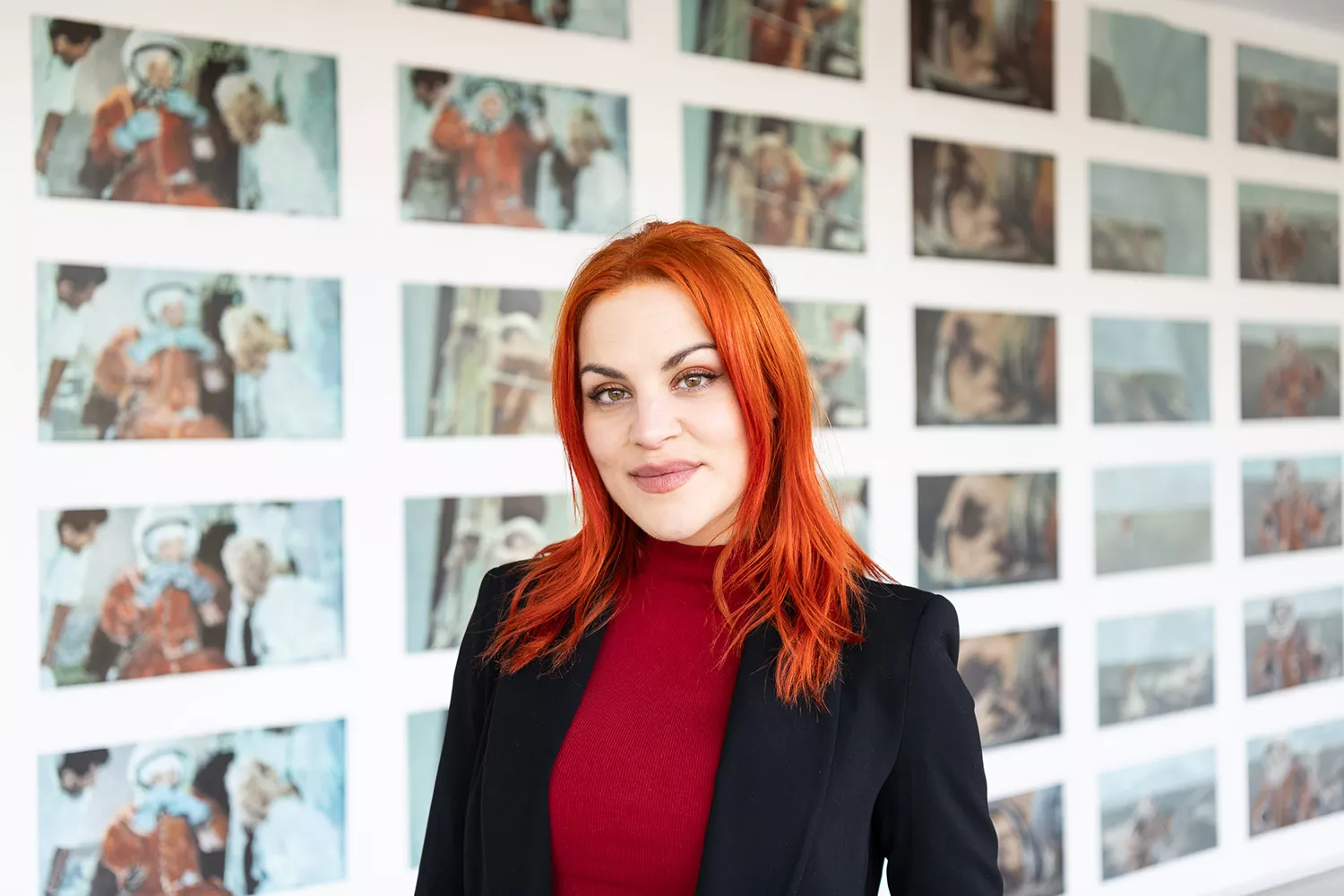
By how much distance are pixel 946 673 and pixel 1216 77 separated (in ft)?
9.29

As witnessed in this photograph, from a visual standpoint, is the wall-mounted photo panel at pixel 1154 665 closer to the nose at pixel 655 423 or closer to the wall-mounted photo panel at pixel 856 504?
the wall-mounted photo panel at pixel 856 504

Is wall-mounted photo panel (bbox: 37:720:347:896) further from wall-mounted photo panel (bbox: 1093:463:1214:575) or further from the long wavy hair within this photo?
wall-mounted photo panel (bbox: 1093:463:1214:575)

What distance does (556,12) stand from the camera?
2344 millimetres

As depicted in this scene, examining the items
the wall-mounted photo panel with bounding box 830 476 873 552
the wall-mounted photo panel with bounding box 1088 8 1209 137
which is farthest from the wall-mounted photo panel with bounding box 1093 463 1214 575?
the wall-mounted photo panel with bounding box 1088 8 1209 137

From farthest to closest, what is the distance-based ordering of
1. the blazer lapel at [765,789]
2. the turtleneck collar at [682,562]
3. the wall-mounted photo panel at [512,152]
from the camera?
the wall-mounted photo panel at [512,152], the turtleneck collar at [682,562], the blazer lapel at [765,789]

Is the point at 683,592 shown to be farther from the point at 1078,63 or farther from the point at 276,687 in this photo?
the point at 1078,63

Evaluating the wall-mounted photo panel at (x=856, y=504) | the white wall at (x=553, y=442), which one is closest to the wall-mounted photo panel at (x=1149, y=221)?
the white wall at (x=553, y=442)

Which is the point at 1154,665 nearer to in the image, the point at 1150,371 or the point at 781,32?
the point at 1150,371

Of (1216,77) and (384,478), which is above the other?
(1216,77)

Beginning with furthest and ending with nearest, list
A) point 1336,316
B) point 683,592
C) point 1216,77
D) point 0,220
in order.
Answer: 1. point 1336,316
2. point 1216,77
3. point 0,220
4. point 683,592

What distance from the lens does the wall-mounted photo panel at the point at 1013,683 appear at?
2.91 meters

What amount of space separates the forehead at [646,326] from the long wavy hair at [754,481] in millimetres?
11

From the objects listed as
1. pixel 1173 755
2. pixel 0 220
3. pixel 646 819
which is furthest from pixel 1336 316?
pixel 0 220

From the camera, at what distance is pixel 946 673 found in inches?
45.3
